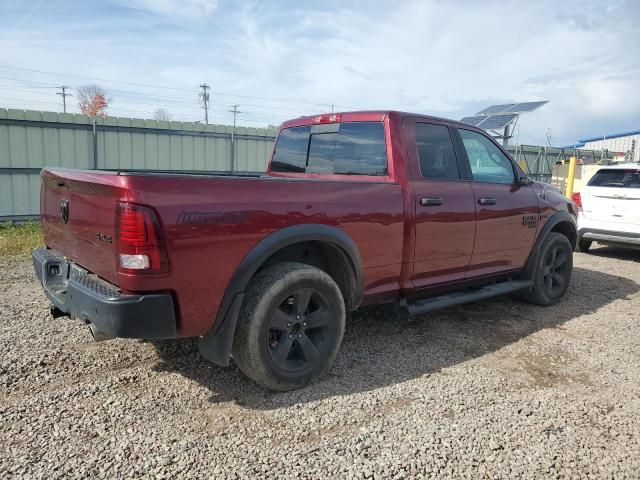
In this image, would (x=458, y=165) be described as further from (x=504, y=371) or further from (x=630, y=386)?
(x=630, y=386)

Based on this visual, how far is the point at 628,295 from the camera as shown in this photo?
6.04 m

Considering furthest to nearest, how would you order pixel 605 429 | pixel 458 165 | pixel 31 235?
pixel 31 235
pixel 458 165
pixel 605 429

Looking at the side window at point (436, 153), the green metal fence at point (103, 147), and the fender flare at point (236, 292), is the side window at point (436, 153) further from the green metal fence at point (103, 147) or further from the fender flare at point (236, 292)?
the green metal fence at point (103, 147)

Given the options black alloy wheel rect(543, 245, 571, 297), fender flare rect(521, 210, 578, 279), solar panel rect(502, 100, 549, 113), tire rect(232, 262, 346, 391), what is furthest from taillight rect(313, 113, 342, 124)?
solar panel rect(502, 100, 549, 113)

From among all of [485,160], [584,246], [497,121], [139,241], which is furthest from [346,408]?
[497,121]

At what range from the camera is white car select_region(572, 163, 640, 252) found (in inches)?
306

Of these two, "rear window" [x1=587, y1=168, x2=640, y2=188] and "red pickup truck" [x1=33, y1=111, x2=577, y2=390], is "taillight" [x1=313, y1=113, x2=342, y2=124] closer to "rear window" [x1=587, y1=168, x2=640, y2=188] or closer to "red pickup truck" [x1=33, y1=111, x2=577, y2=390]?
"red pickup truck" [x1=33, y1=111, x2=577, y2=390]

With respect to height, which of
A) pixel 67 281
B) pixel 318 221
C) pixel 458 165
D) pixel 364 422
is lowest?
pixel 364 422

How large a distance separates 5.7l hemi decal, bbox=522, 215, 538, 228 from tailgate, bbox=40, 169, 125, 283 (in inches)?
150

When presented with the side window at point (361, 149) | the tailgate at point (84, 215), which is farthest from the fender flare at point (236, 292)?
the side window at point (361, 149)

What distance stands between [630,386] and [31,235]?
8.84 m

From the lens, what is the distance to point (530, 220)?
4965 mm

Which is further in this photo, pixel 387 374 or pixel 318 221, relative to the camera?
pixel 387 374

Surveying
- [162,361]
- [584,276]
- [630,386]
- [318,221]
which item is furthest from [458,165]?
[584,276]
